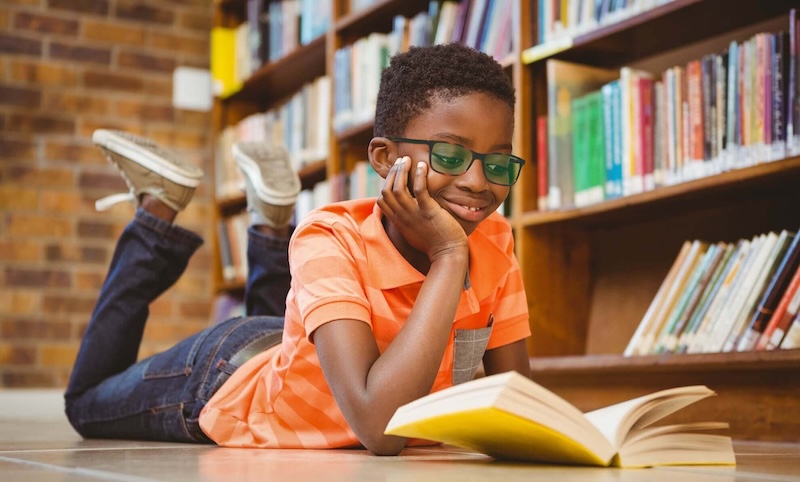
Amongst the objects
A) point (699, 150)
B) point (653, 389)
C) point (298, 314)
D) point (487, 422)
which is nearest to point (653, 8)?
point (699, 150)

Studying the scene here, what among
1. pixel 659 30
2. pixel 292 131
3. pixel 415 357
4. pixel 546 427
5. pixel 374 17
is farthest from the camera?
pixel 292 131

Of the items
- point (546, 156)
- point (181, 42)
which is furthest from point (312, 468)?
point (181, 42)

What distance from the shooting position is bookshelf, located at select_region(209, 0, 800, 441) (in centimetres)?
198

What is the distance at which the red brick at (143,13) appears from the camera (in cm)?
401

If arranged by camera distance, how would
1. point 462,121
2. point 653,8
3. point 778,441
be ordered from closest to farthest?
point 462,121 → point 778,441 → point 653,8

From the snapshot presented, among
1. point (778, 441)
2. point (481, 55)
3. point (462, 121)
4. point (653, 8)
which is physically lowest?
point (778, 441)

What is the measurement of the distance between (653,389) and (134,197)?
4.08 ft

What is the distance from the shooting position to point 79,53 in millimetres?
3902

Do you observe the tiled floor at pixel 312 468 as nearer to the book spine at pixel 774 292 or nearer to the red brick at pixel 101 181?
the book spine at pixel 774 292

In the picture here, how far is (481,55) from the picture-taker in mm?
1337

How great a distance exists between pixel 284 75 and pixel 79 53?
862mm

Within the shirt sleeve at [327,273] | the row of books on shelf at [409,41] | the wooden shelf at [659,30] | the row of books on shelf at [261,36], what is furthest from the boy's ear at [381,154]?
the row of books on shelf at [261,36]

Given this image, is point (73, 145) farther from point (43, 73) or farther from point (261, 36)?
point (261, 36)

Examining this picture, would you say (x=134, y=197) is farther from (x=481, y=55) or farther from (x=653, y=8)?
(x=653, y=8)
